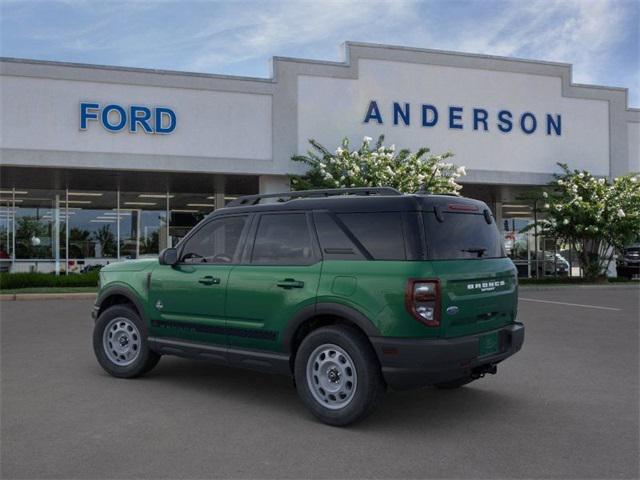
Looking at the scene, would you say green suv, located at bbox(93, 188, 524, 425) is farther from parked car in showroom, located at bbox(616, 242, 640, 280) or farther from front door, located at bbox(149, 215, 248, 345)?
parked car in showroom, located at bbox(616, 242, 640, 280)

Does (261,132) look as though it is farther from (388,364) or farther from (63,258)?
(388,364)

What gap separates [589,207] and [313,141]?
396 inches

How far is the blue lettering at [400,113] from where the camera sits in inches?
878

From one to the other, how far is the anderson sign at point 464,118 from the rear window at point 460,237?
53.9 ft

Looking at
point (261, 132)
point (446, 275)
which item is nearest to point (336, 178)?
point (261, 132)

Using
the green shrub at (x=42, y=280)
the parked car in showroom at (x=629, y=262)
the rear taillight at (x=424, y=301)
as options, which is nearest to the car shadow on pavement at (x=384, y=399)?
the rear taillight at (x=424, y=301)

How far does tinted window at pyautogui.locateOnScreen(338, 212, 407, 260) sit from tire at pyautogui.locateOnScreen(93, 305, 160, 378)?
2.87m

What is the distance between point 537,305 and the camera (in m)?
16.0

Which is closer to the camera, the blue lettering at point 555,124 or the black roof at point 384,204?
the black roof at point 384,204

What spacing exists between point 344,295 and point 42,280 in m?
16.7

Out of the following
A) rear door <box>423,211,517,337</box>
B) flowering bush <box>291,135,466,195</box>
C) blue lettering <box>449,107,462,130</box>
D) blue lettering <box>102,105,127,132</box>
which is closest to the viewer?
rear door <box>423,211,517,337</box>

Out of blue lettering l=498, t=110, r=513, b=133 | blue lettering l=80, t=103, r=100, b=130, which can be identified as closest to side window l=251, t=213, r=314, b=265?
blue lettering l=80, t=103, r=100, b=130

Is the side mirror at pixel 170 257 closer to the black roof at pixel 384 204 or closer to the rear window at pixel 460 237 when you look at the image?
the black roof at pixel 384 204

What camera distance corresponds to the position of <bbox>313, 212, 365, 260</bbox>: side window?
5.52 meters
